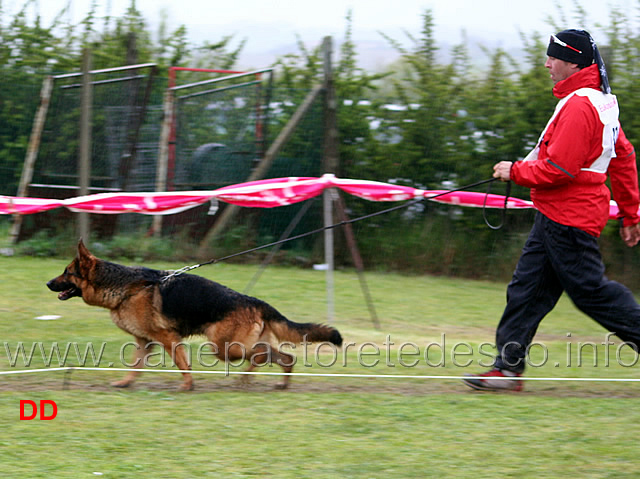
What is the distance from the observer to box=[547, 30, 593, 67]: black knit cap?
4574 millimetres

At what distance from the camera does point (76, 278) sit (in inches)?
200

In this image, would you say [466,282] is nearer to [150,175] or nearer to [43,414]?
[150,175]

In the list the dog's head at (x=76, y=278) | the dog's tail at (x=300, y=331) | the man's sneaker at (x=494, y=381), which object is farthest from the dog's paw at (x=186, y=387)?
the man's sneaker at (x=494, y=381)

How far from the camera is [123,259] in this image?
385 inches

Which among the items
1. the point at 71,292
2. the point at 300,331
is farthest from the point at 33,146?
the point at 300,331

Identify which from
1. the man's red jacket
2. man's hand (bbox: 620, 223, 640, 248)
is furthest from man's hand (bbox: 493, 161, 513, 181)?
man's hand (bbox: 620, 223, 640, 248)

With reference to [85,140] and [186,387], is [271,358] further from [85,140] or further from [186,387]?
[85,140]

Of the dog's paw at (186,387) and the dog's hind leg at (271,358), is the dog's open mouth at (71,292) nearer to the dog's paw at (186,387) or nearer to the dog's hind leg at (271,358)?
the dog's paw at (186,387)

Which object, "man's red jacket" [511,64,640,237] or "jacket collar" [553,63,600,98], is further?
"jacket collar" [553,63,600,98]

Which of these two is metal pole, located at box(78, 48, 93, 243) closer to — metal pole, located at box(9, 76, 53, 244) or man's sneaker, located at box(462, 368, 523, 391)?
metal pole, located at box(9, 76, 53, 244)

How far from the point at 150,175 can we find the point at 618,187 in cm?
662

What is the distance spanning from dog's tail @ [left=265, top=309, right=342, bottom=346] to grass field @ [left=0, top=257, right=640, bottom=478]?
318mm

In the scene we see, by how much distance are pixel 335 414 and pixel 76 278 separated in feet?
6.41

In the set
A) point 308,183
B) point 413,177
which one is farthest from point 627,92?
point 308,183
